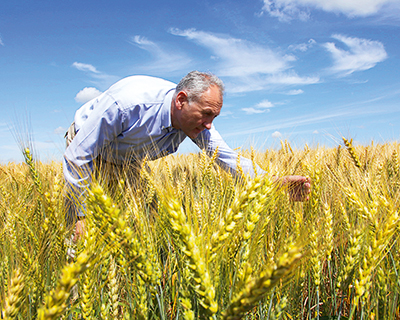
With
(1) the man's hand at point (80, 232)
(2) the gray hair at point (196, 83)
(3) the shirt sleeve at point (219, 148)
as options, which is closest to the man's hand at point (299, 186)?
(3) the shirt sleeve at point (219, 148)

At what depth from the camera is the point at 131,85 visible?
7.67 ft

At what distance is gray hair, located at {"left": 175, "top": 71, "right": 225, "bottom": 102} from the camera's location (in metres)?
2.16

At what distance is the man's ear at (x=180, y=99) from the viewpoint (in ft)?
7.30

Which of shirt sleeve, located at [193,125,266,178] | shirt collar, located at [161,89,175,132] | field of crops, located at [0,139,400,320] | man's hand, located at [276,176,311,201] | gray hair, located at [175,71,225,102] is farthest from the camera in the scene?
shirt sleeve, located at [193,125,266,178]

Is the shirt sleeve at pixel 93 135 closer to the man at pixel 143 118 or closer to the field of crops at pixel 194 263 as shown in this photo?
the man at pixel 143 118

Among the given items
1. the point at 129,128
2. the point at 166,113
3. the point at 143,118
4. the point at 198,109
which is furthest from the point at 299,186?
the point at 129,128

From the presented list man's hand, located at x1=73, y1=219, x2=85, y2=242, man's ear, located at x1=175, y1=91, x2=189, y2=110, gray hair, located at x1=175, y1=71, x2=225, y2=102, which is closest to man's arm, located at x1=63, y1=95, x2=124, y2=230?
man's ear, located at x1=175, y1=91, x2=189, y2=110

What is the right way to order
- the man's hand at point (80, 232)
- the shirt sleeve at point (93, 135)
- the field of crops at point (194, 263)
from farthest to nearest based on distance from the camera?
the shirt sleeve at point (93, 135) → the man's hand at point (80, 232) → the field of crops at point (194, 263)

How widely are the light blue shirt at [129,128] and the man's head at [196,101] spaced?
14 cm

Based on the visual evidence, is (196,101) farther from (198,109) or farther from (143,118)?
(143,118)

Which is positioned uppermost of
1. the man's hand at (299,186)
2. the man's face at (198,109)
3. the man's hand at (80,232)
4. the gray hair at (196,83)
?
the gray hair at (196,83)

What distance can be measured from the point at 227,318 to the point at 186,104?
6.12 ft

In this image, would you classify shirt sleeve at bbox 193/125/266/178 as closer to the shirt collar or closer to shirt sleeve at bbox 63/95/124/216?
the shirt collar

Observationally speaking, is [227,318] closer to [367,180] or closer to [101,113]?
[367,180]
